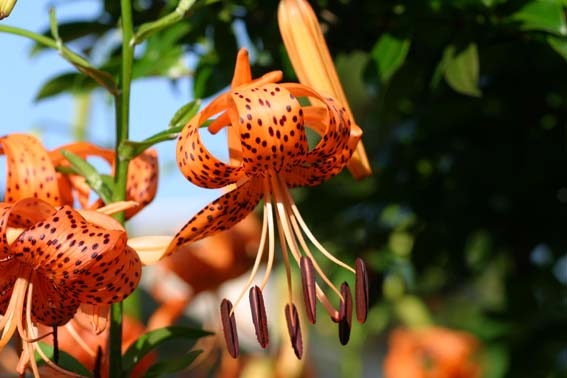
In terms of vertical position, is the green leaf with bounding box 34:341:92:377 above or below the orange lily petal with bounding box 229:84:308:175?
below

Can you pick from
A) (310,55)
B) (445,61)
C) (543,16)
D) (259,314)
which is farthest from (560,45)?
(259,314)

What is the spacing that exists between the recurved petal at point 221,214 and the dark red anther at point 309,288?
114 mm

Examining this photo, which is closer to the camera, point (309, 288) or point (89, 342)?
point (309, 288)

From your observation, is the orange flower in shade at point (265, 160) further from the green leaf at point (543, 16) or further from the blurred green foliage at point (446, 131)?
the green leaf at point (543, 16)

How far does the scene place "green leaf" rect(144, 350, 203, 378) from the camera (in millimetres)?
1177

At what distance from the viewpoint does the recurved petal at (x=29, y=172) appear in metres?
1.20

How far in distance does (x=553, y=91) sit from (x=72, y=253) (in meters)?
1.09

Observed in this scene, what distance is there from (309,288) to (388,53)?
1.76 feet

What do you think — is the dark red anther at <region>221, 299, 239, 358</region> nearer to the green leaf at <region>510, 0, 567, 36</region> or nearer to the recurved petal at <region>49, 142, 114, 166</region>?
the recurved petal at <region>49, 142, 114, 166</region>

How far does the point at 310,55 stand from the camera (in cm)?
126

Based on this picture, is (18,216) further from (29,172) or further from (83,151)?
(83,151)

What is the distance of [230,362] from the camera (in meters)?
2.37

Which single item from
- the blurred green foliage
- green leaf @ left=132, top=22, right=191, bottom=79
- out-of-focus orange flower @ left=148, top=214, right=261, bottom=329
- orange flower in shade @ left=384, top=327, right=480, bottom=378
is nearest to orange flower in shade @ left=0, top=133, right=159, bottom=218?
the blurred green foliage

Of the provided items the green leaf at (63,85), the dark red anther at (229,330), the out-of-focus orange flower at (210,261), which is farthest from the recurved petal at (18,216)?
the out-of-focus orange flower at (210,261)
